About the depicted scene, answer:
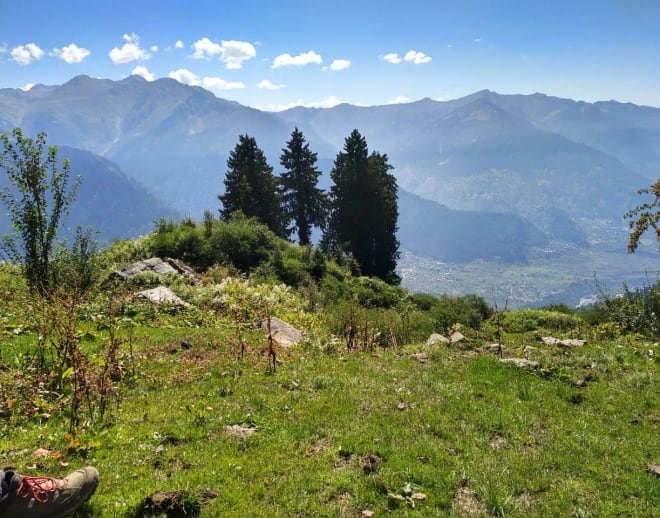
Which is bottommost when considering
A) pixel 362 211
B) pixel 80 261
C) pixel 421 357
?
pixel 421 357

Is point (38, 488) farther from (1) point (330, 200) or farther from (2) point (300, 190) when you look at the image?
(1) point (330, 200)

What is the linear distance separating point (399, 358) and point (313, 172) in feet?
146

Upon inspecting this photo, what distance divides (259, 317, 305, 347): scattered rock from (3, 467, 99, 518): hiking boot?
29.3ft

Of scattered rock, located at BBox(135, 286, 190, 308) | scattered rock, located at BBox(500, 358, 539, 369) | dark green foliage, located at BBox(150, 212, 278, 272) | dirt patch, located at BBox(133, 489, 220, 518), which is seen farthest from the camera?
dark green foliage, located at BBox(150, 212, 278, 272)

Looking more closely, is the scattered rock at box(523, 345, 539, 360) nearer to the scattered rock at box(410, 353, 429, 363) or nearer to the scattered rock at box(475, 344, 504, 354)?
the scattered rock at box(475, 344, 504, 354)

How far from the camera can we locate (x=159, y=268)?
23562 millimetres

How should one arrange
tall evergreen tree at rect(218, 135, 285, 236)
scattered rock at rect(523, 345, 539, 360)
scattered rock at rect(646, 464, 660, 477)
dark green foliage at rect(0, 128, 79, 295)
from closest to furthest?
scattered rock at rect(646, 464, 660, 477) → scattered rock at rect(523, 345, 539, 360) → dark green foliage at rect(0, 128, 79, 295) → tall evergreen tree at rect(218, 135, 285, 236)

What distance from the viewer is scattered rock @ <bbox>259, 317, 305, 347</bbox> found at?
14.6 metres

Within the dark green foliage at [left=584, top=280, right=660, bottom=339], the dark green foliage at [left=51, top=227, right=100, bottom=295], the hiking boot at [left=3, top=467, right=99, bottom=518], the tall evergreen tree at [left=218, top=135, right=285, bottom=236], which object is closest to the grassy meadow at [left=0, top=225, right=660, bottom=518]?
the hiking boot at [left=3, top=467, right=99, bottom=518]

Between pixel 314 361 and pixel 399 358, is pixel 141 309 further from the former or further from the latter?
pixel 399 358

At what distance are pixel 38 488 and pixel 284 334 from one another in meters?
11.0

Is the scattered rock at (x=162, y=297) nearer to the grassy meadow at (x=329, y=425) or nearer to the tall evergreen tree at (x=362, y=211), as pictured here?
the grassy meadow at (x=329, y=425)

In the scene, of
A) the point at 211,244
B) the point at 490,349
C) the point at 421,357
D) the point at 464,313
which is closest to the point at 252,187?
the point at 211,244

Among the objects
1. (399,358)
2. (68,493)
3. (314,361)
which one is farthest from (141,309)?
(68,493)
